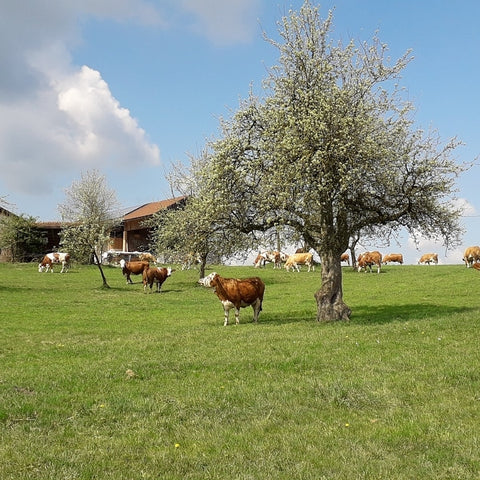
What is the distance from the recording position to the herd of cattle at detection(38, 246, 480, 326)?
78.4ft

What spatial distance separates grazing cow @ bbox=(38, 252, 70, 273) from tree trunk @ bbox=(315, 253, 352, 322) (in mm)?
37582

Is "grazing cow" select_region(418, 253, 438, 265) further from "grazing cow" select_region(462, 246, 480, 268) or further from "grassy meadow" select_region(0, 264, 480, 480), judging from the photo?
"grassy meadow" select_region(0, 264, 480, 480)

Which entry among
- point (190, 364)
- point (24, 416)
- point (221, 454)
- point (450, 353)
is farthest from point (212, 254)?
point (221, 454)

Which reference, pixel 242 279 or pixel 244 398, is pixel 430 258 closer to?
pixel 242 279

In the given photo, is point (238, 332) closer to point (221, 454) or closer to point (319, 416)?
point (319, 416)

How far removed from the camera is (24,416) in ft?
33.9

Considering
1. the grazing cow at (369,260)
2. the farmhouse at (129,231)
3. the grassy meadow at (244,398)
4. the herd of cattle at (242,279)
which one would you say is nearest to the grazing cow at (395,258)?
the herd of cattle at (242,279)

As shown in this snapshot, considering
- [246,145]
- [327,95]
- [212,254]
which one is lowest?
[212,254]

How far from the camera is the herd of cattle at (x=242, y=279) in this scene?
23.9 metres

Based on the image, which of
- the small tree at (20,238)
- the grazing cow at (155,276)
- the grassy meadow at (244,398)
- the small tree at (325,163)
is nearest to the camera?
the grassy meadow at (244,398)

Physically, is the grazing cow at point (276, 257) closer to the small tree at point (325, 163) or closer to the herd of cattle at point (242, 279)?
the herd of cattle at point (242, 279)

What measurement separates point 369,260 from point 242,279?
2987 centimetres

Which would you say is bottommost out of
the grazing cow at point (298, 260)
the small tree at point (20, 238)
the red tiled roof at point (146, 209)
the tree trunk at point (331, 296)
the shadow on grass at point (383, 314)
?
the shadow on grass at point (383, 314)

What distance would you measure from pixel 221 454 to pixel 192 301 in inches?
1036
